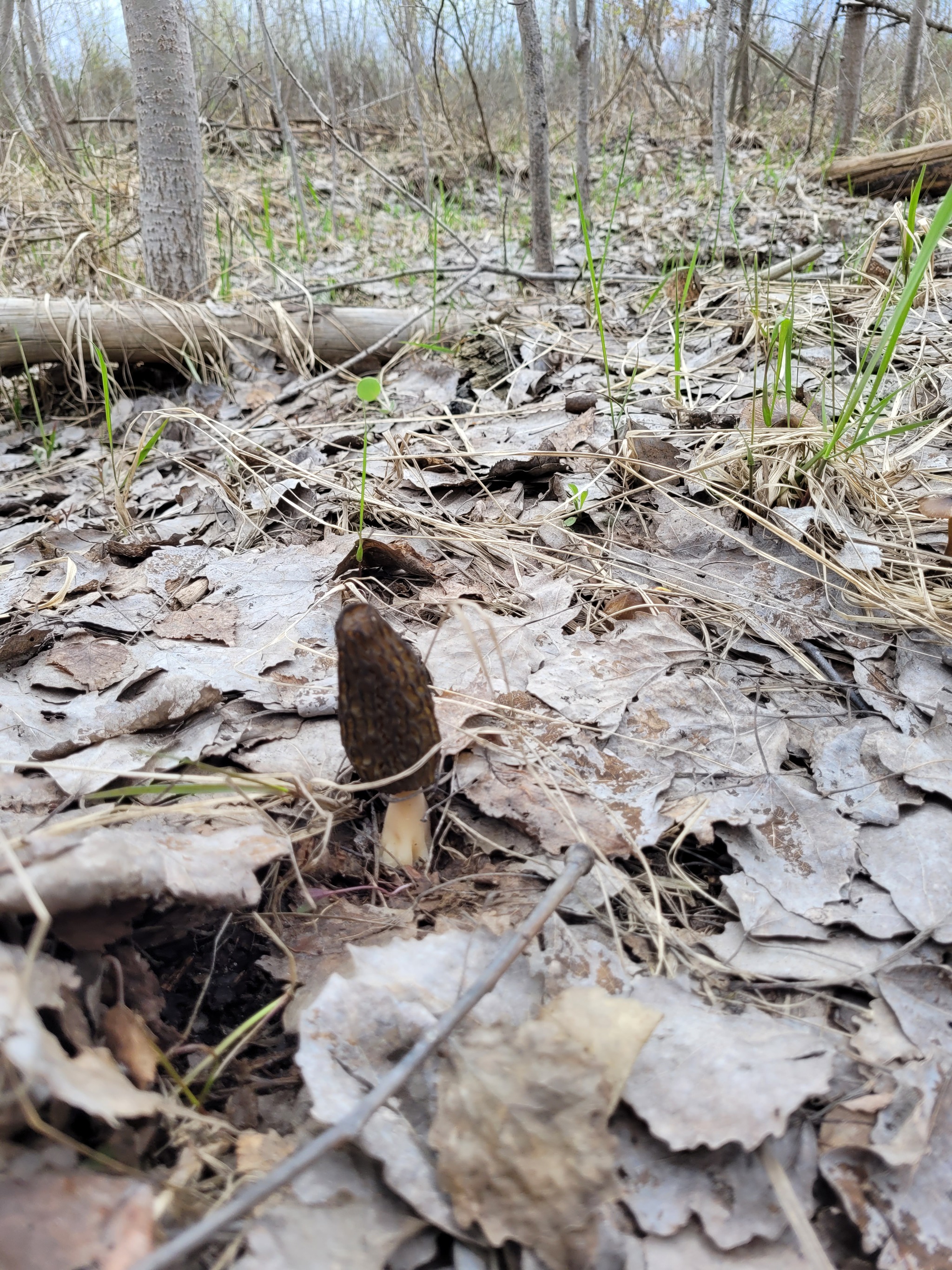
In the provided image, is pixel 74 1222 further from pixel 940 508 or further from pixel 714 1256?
pixel 940 508

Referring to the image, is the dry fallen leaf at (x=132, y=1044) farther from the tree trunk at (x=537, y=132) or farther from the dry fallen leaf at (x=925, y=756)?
the tree trunk at (x=537, y=132)

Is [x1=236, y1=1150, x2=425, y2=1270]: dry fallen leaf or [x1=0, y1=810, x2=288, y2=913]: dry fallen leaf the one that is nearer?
[x1=236, y1=1150, x2=425, y2=1270]: dry fallen leaf

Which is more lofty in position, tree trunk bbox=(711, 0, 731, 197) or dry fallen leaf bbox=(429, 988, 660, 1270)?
tree trunk bbox=(711, 0, 731, 197)

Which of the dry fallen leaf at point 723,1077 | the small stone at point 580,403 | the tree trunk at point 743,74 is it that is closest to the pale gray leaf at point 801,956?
the dry fallen leaf at point 723,1077

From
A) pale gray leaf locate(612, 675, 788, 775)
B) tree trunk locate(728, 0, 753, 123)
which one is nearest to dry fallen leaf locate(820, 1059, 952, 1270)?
pale gray leaf locate(612, 675, 788, 775)

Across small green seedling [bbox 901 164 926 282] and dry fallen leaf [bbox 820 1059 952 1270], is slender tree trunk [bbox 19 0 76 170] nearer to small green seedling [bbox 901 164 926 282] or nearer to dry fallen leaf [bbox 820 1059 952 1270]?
small green seedling [bbox 901 164 926 282]

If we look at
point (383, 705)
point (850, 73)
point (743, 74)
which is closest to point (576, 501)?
point (383, 705)
